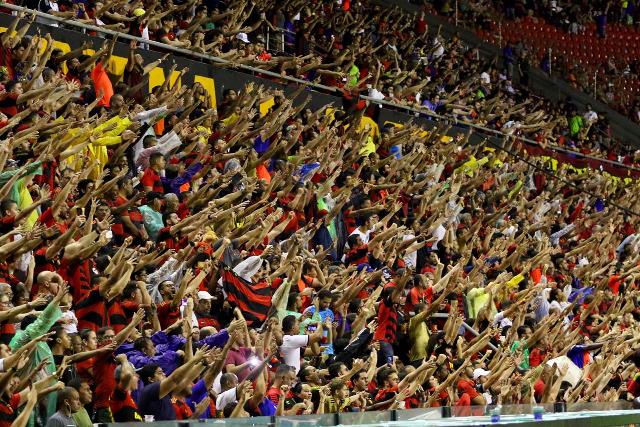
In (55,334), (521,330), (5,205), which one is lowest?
(521,330)

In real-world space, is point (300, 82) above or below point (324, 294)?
above

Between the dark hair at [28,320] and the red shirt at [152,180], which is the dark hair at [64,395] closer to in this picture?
the dark hair at [28,320]

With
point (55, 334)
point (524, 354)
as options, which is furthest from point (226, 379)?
point (524, 354)

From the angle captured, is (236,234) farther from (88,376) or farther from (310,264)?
A: (88,376)

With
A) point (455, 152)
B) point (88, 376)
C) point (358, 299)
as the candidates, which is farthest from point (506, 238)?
point (88, 376)

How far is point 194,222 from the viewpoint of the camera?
11.9 meters

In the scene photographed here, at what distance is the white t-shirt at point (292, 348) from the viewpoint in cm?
1091

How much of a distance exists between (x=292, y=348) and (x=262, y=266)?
5.40 feet

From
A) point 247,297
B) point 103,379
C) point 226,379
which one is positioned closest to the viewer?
point 103,379

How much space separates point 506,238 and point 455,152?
2.35m

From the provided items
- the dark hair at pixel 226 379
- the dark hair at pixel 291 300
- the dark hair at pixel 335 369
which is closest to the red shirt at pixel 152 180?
the dark hair at pixel 291 300

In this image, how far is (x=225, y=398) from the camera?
914 centimetres

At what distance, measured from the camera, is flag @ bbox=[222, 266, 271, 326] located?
457 inches

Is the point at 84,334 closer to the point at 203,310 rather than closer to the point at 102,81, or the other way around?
the point at 203,310
